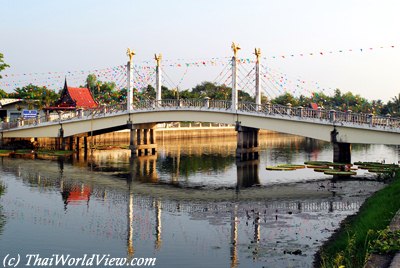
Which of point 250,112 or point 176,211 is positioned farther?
point 250,112

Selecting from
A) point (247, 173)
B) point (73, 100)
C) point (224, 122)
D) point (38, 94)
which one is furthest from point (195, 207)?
point (38, 94)

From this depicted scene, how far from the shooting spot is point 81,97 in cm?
9219

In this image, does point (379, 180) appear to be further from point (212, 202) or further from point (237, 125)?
point (237, 125)

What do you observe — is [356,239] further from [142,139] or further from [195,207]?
[142,139]

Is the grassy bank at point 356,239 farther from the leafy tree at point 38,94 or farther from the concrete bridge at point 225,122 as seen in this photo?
the leafy tree at point 38,94

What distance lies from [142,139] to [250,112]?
63.9 ft

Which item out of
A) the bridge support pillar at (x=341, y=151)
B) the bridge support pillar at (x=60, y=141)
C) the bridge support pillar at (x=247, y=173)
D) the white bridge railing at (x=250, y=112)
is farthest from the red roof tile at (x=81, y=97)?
the bridge support pillar at (x=341, y=151)

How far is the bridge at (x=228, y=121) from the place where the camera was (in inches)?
2013

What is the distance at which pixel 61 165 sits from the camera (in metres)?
57.3

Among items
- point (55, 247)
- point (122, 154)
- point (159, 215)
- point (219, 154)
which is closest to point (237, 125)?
point (219, 154)

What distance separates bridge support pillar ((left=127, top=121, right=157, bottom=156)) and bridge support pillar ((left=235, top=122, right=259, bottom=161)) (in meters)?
14.3

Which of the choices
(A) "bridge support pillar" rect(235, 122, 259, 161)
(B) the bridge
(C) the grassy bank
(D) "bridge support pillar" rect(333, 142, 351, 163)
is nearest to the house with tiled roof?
(B) the bridge

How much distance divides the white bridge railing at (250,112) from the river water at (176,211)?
16.9ft

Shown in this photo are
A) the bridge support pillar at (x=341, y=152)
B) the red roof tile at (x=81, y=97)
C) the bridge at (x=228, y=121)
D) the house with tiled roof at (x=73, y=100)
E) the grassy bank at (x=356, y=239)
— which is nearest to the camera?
the grassy bank at (x=356, y=239)
